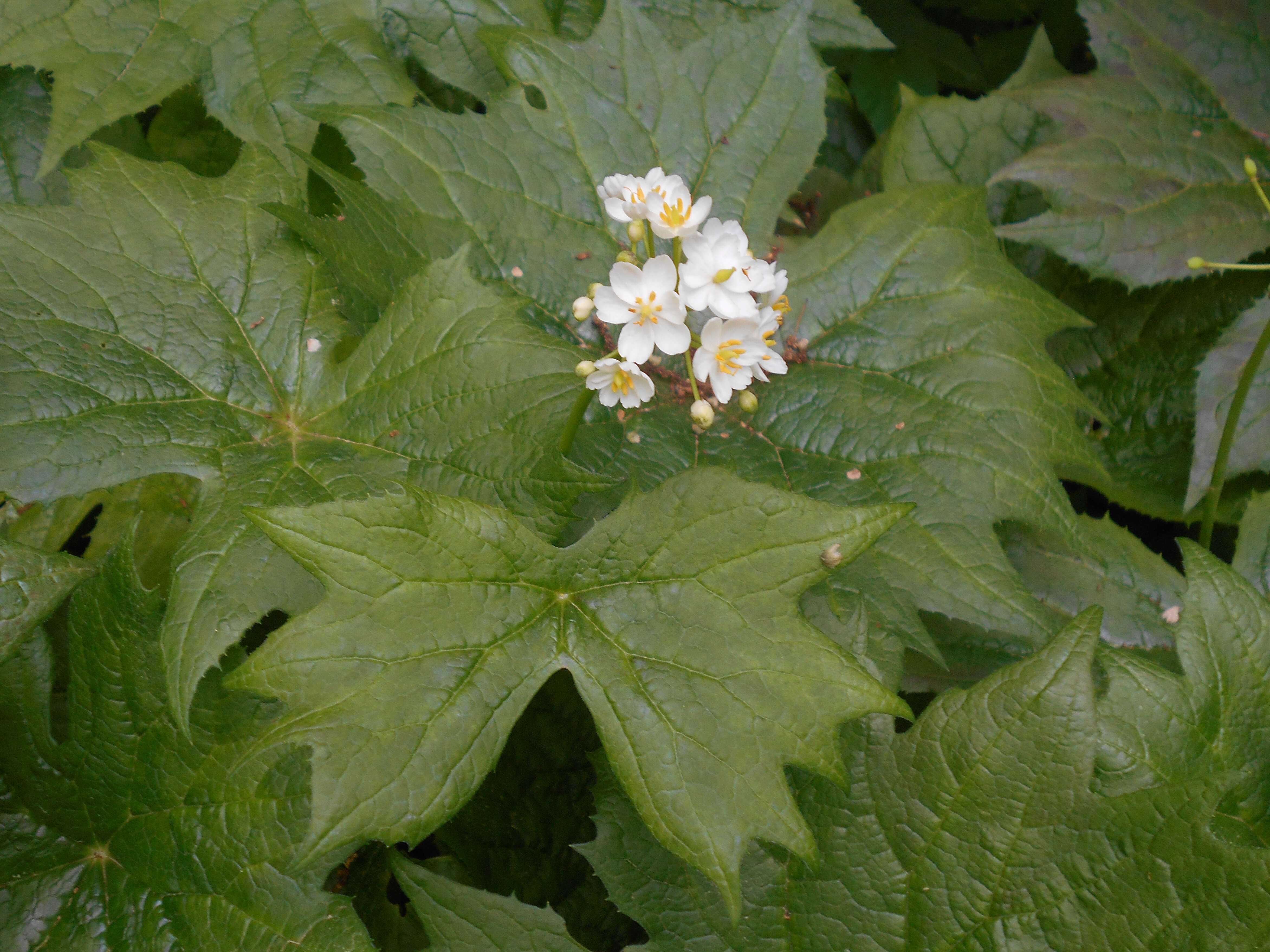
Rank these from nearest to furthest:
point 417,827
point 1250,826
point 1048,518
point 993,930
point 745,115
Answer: point 417,827
point 993,930
point 1250,826
point 1048,518
point 745,115

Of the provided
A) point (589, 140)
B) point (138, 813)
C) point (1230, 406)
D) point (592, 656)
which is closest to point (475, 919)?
point (592, 656)

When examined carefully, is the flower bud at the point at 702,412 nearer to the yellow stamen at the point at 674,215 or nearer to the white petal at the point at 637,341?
the white petal at the point at 637,341

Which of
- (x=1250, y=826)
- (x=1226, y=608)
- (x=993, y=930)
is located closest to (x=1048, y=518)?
(x=1226, y=608)

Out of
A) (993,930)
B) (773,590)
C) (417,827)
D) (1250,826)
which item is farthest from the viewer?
(1250,826)

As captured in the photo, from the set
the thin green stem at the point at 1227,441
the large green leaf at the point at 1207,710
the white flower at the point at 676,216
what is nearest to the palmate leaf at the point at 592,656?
the white flower at the point at 676,216

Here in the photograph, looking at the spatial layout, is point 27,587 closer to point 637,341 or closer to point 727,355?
point 637,341

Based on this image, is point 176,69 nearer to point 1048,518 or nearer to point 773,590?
point 773,590

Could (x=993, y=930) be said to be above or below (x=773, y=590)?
below
